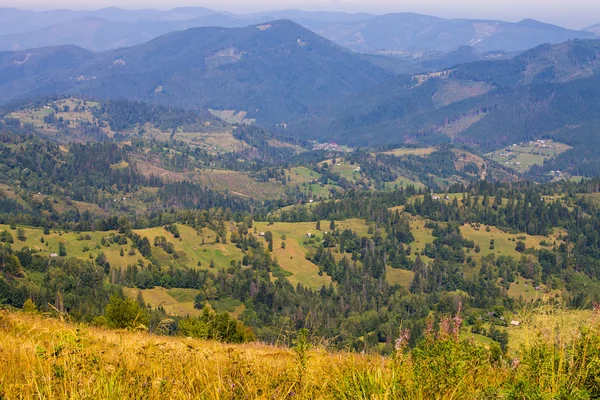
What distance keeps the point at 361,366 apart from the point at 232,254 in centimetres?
15446

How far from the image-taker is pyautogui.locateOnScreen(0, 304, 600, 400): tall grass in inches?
334

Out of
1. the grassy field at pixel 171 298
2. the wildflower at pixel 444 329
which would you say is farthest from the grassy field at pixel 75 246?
the wildflower at pixel 444 329

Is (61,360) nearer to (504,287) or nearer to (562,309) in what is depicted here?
(562,309)

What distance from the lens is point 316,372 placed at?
32.0 ft

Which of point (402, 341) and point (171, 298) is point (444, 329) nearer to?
point (402, 341)

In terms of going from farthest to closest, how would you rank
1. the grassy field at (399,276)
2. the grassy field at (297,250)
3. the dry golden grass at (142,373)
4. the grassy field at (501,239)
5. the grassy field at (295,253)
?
the grassy field at (501,239) → the grassy field at (399,276) → the grassy field at (297,250) → the grassy field at (295,253) → the dry golden grass at (142,373)

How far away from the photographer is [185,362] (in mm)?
10211

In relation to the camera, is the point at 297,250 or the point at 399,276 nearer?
the point at 399,276

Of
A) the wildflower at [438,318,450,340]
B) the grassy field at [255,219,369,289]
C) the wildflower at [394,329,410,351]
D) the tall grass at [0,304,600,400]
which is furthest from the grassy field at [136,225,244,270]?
the wildflower at [438,318,450,340]

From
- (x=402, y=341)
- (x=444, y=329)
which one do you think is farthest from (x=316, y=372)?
(x=444, y=329)

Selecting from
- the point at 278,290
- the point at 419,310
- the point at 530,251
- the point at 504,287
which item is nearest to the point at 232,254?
the point at 278,290

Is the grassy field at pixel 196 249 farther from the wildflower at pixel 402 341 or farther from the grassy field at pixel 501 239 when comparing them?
the wildflower at pixel 402 341

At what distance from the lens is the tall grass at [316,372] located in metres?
8.48

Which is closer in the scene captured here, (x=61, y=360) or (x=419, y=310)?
(x=61, y=360)
